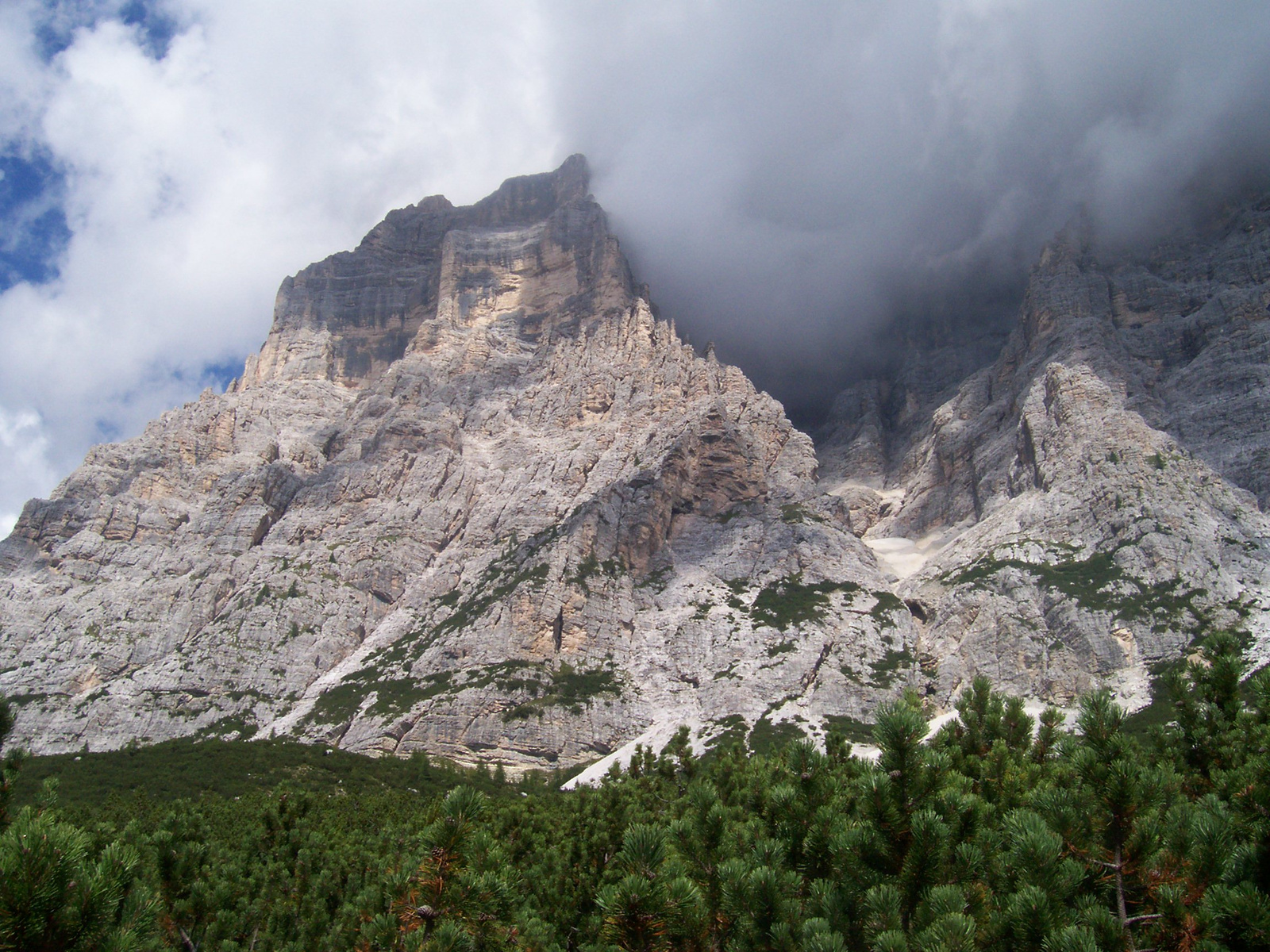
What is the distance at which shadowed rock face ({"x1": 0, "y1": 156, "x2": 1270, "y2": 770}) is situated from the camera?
309 ft

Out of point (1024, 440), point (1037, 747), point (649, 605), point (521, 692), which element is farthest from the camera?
point (1024, 440)

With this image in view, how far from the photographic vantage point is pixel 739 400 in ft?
528

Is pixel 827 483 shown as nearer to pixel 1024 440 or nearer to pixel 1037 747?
pixel 1024 440

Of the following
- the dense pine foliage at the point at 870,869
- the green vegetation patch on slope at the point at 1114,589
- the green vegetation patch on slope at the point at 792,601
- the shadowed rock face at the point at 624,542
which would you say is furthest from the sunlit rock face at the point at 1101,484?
the dense pine foliage at the point at 870,869

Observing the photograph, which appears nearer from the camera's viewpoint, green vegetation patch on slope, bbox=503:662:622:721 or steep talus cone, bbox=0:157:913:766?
green vegetation patch on slope, bbox=503:662:622:721

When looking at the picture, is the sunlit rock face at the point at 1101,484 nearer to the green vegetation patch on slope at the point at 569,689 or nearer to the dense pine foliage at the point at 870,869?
the green vegetation patch on slope at the point at 569,689

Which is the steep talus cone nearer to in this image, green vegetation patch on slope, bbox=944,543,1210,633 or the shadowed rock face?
the shadowed rock face

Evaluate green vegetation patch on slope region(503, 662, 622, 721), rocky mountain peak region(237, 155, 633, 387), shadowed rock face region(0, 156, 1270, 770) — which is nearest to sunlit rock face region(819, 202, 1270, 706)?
shadowed rock face region(0, 156, 1270, 770)

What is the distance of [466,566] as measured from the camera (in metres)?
120

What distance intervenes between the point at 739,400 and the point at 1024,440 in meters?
51.2

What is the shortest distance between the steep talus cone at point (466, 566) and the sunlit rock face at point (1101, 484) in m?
14.7

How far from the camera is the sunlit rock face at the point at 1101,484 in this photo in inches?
3575

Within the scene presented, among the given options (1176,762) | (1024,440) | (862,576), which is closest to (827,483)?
(1024,440)

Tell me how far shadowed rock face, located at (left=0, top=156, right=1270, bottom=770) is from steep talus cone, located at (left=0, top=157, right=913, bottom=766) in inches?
17.8
